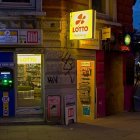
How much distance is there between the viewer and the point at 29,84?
1598cm

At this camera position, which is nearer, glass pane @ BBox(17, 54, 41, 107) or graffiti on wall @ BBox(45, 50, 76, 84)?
graffiti on wall @ BBox(45, 50, 76, 84)

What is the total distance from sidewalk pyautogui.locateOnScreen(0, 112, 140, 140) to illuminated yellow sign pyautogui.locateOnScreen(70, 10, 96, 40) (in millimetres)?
2826

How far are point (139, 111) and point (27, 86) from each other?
6211 millimetres

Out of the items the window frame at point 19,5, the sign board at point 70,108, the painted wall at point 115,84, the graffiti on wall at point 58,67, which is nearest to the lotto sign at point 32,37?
the graffiti on wall at point 58,67

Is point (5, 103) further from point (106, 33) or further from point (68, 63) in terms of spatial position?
point (106, 33)

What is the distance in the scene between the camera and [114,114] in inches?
750

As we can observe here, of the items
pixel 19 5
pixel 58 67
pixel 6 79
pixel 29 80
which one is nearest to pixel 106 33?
pixel 58 67

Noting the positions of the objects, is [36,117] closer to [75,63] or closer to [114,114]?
[75,63]

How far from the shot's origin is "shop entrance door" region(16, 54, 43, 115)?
15.8 m

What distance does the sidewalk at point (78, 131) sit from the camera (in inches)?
525

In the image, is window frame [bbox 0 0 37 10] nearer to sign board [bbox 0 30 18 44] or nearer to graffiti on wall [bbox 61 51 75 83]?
sign board [bbox 0 30 18 44]

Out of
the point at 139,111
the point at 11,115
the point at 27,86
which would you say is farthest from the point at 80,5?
the point at 139,111

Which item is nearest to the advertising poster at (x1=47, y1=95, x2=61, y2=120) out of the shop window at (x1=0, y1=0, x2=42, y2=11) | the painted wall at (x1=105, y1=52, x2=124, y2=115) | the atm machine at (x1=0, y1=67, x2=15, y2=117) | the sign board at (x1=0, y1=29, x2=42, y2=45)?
the atm machine at (x1=0, y1=67, x2=15, y2=117)

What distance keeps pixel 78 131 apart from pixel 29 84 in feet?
8.54
